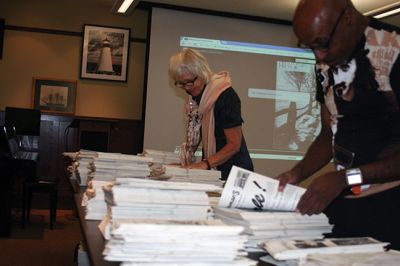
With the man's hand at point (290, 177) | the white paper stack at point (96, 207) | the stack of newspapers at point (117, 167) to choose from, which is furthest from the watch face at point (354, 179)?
the stack of newspapers at point (117, 167)

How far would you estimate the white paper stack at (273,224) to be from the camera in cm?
102

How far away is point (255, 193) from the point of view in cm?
115

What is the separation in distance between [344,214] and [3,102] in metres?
6.16

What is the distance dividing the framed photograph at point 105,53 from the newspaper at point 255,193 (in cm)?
578

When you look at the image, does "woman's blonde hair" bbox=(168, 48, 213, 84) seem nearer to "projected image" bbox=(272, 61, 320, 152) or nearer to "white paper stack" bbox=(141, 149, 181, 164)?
"white paper stack" bbox=(141, 149, 181, 164)

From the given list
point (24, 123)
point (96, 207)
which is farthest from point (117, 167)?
point (24, 123)

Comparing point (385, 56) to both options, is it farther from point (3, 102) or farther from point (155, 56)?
point (3, 102)

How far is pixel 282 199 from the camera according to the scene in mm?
1168

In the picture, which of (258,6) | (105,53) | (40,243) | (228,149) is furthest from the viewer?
(105,53)

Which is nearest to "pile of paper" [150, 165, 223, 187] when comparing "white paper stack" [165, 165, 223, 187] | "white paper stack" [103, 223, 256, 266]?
"white paper stack" [165, 165, 223, 187]

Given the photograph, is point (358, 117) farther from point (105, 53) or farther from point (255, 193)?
point (105, 53)

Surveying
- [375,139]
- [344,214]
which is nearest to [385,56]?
[375,139]

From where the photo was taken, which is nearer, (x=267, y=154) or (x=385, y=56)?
(x=385, y=56)

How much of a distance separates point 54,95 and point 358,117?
5.89 metres
